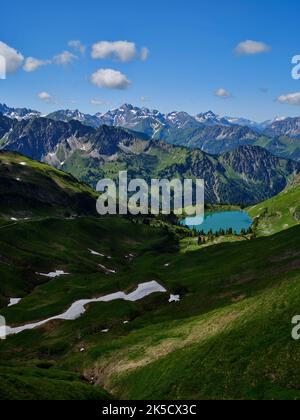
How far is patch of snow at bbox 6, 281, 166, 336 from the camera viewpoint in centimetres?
10206

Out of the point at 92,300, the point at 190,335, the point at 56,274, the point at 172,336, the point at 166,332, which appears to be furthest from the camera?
the point at 56,274

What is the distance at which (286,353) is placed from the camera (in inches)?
1682

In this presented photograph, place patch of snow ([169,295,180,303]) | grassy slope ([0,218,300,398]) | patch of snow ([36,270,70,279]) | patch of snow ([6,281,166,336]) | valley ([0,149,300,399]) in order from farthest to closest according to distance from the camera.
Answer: patch of snow ([36,270,70,279]) < patch of snow ([6,281,166,336]) < patch of snow ([169,295,180,303]) < grassy slope ([0,218,300,398]) < valley ([0,149,300,399])

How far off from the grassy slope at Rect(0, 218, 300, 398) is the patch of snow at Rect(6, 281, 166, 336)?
2806 mm

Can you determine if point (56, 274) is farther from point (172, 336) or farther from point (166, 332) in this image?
point (172, 336)

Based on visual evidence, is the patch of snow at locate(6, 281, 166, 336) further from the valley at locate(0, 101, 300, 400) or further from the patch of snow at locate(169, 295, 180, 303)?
the patch of snow at locate(169, 295, 180, 303)

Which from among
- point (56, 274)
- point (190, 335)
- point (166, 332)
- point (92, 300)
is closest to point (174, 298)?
point (92, 300)

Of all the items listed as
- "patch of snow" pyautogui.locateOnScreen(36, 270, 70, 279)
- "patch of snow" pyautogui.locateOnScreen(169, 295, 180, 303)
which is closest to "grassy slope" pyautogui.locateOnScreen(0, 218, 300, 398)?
"patch of snow" pyautogui.locateOnScreen(169, 295, 180, 303)

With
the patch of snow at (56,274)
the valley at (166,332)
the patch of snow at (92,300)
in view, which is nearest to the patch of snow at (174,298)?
the valley at (166,332)

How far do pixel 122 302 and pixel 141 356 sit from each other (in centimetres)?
3792

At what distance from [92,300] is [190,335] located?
5330cm

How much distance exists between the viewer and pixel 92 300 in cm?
11219

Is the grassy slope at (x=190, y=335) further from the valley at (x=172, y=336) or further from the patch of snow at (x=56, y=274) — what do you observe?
the patch of snow at (x=56, y=274)
